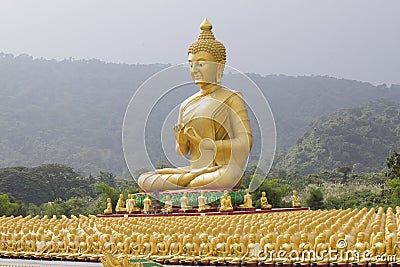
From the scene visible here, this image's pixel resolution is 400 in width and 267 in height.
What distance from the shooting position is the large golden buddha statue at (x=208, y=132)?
12.9 meters

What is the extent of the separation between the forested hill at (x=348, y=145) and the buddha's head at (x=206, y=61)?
1025 inches

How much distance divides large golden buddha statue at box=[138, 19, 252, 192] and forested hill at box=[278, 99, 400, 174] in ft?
85.5

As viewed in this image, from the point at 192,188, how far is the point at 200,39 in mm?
3595

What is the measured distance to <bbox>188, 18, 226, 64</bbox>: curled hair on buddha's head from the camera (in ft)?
45.3

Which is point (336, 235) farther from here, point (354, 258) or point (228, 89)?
point (228, 89)

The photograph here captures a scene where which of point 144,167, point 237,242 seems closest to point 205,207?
point 144,167

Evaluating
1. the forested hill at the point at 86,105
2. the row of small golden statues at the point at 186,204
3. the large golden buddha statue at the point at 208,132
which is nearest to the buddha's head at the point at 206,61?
the large golden buddha statue at the point at 208,132

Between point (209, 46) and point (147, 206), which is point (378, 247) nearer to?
point (147, 206)

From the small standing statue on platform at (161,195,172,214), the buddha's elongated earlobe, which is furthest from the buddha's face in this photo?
the small standing statue on platform at (161,195,172,214)

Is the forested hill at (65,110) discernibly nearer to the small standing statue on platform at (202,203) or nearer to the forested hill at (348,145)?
the forested hill at (348,145)

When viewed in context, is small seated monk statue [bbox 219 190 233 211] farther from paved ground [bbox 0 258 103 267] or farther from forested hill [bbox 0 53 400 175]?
forested hill [bbox 0 53 400 175]

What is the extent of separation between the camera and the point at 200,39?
14.1 m

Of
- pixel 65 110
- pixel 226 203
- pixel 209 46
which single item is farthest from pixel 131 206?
pixel 65 110

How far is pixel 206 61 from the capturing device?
13.8m
